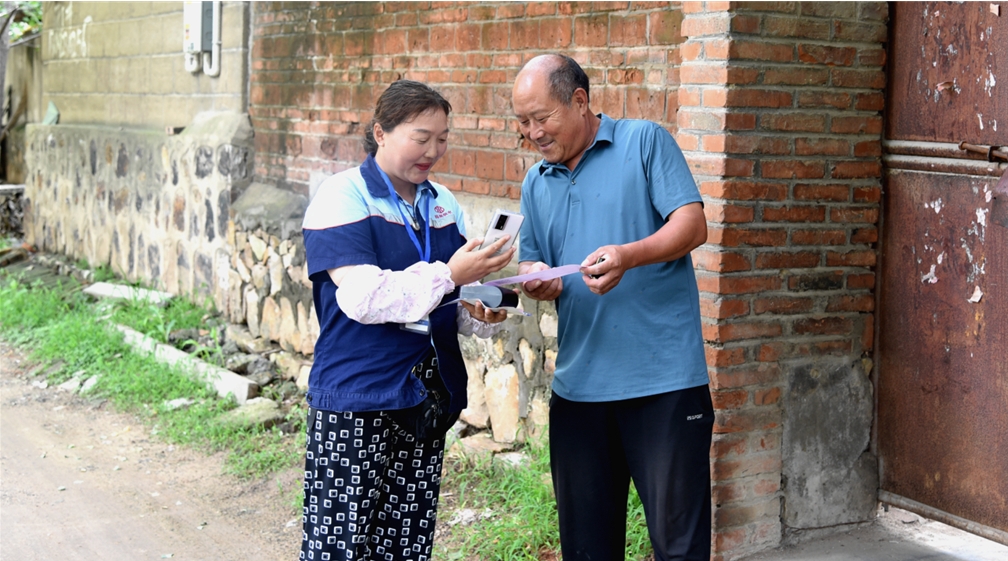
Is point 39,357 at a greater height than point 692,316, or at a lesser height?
→ lesser

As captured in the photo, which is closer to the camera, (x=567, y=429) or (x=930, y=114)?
(x=567, y=429)

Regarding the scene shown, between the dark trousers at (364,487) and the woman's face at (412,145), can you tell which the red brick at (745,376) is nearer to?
the dark trousers at (364,487)

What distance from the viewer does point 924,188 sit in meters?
3.81

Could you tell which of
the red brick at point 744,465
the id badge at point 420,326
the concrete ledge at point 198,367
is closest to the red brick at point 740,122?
the red brick at point 744,465

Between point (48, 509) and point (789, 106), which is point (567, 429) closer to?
point (789, 106)

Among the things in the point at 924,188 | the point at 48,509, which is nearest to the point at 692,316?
the point at 924,188

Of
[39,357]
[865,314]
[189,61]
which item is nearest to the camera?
[865,314]

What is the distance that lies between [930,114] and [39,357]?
6.27 m

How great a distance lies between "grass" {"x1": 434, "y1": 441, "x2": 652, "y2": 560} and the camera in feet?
13.2

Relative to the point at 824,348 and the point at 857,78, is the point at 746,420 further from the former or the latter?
the point at 857,78

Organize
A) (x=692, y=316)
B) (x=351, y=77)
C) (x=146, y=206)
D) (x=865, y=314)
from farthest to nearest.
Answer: (x=146, y=206), (x=351, y=77), (x=865, y=314), (x=692, y=316)

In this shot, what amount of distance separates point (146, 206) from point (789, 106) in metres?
6.61

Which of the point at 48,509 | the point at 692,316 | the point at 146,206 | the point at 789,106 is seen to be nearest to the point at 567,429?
the point at 692,316

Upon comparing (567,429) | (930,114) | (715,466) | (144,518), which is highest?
(930,114)
